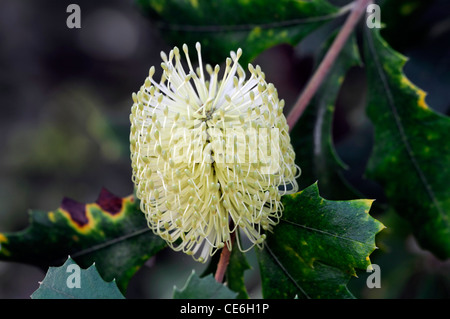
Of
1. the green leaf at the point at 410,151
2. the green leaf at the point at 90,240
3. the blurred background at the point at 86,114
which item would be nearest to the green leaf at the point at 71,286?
the green leaf at the point at 90,240

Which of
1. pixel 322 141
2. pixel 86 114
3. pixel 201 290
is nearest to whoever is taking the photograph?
pixel 201 290

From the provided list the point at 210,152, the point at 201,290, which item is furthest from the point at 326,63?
the point at 201,290

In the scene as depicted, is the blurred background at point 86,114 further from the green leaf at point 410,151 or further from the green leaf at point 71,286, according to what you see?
the green leaf at point 71,286

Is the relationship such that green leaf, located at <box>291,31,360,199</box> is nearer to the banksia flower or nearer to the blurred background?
the banksia flower

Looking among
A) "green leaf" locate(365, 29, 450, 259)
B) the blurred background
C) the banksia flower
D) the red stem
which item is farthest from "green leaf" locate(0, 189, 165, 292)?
the blurred background

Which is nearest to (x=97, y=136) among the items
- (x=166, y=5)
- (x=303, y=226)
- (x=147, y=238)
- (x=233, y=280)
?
(x=166, y=5)

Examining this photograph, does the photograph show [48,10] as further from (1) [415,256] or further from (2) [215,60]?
(1) [415,256]

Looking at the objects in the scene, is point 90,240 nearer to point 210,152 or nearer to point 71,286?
point 71,286

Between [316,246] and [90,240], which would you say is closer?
[316,246]
